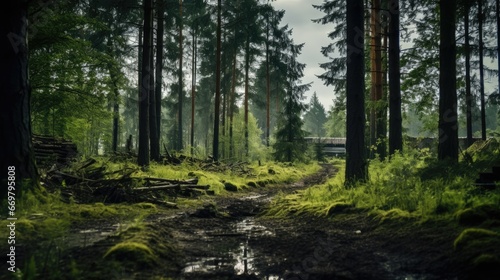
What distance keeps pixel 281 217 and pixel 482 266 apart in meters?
4.96

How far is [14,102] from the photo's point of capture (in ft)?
22.9

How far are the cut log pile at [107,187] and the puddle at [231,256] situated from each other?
3.41 metres

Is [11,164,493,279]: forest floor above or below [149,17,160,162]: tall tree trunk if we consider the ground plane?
below

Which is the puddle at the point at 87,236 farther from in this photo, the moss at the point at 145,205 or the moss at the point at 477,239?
the moss at the point at 477,239

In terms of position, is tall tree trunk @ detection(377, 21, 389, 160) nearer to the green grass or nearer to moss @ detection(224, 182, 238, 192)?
the green grass

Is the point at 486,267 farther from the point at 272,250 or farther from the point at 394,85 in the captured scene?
the point at 394,85

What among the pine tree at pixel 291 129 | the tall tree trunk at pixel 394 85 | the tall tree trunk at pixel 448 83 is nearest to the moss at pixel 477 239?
the tall tree trunk at pixel 448 83

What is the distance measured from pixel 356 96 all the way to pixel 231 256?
21.1 feet

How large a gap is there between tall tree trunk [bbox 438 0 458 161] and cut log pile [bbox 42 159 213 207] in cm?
Answer: 840

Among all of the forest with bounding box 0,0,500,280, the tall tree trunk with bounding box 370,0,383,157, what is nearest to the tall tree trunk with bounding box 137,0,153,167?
the forest with bounding box 0,0,500,280

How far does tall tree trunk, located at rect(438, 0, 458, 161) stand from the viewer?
10.7m

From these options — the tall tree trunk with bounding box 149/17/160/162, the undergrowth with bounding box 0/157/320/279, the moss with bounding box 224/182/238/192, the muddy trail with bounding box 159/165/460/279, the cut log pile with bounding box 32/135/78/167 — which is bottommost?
the moss with bounding box 224/182/238/192

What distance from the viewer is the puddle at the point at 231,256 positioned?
4.17 meters

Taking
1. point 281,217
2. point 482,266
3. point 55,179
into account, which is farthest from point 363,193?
point 55,179
